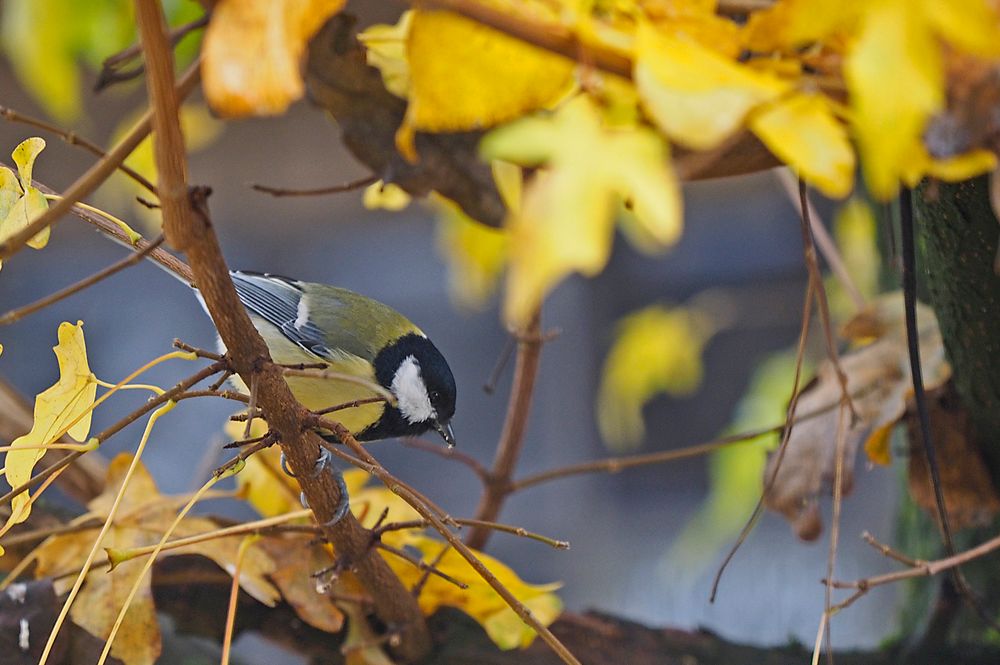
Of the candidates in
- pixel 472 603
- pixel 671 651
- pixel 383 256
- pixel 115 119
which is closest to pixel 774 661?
pixel 671 651

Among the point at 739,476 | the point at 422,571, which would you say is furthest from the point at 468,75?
the point at 739,476

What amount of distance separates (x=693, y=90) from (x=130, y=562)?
20.5 inches

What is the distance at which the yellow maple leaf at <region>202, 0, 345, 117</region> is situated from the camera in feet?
1.00

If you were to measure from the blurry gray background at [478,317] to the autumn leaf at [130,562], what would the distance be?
665 millimetres

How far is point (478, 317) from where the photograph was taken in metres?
2.13

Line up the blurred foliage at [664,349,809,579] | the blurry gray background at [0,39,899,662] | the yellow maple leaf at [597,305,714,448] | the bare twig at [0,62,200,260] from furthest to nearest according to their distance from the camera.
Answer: the yellow maple leaf at [597,305,714,448], the blurry gray background at [0,39,899,662], the blurred foliage at [664,349,809,579], the bare twig at [0,62,200,260]

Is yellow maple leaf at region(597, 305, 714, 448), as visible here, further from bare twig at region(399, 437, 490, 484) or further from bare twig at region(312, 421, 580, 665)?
bare twig at region(312, 421, 580, 665)

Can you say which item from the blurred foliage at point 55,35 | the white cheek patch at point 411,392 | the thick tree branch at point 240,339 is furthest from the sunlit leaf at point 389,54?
the white cheek patch at point 411,392

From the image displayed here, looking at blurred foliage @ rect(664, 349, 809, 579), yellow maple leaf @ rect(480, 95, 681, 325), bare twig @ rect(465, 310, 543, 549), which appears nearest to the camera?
yellow maple leaf @ rect(480, 95, 681, 325)

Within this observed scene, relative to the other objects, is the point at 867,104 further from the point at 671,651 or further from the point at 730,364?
the point at 730,364

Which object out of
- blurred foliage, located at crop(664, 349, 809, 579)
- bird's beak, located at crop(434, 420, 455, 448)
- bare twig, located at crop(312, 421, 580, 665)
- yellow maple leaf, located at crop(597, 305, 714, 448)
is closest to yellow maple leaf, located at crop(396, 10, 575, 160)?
bare twig, located at crop(312, 421, 580, 665)

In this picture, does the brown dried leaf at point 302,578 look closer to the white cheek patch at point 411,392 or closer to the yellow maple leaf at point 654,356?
the white cheek patch at point 411,392

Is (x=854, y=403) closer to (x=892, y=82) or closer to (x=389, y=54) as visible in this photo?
(x=389, y=54)

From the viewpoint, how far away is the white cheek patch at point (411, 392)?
0.90 meters
